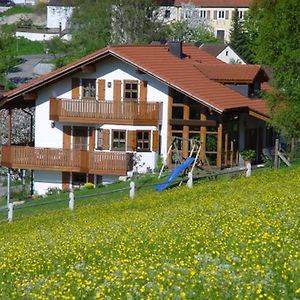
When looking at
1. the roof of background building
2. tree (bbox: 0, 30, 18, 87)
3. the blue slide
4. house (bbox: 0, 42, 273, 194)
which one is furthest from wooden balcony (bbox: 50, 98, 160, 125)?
the roof of background building

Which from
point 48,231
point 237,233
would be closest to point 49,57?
point 48,231

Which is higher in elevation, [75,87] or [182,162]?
[75,87]

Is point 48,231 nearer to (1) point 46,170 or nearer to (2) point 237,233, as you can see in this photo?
(2) point 237,233

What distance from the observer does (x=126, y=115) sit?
→ 44.2m

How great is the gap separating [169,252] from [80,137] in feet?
95.9

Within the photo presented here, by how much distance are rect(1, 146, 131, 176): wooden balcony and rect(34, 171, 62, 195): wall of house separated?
41.1 inches

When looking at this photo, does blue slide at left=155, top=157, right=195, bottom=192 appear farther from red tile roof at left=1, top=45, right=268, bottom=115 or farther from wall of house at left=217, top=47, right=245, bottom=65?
wall of house at left=217, top=47, right=245, bottom=65

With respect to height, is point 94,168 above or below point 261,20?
below

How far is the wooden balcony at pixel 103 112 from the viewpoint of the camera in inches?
1740

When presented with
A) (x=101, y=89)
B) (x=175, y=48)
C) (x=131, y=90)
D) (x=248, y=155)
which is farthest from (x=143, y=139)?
(x=175, y=48)

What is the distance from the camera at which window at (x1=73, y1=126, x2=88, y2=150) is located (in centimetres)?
4581

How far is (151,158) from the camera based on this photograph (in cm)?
4434

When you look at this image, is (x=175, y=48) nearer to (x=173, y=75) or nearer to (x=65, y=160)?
(x=173, y=75)

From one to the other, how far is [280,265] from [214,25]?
4262 inches
